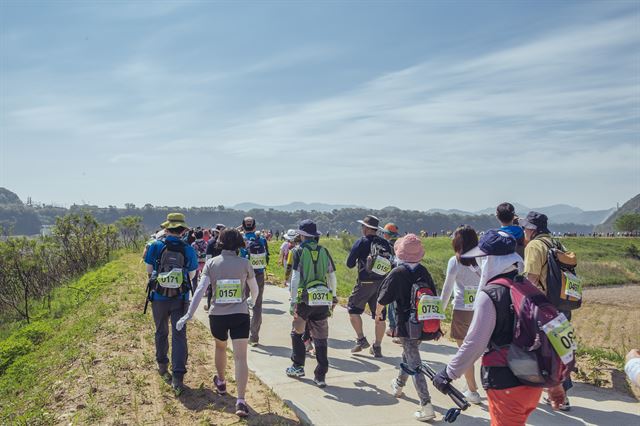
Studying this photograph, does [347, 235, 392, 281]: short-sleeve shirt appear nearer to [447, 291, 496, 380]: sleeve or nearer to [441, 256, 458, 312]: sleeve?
[441, 256, 458, 312]: sleeve

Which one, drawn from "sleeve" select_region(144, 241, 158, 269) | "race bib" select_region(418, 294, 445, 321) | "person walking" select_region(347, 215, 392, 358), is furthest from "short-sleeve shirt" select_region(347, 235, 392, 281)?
"sleeve" select_region(144, 241, 158, 269)

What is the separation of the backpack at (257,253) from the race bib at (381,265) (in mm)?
2905

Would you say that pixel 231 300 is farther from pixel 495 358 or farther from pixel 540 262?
pixel 540 262

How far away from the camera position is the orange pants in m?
3.35

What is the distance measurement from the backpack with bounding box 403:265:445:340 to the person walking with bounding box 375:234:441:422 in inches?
2.3

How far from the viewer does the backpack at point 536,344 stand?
3.12 metres

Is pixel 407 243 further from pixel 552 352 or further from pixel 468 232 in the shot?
pixel 552 352

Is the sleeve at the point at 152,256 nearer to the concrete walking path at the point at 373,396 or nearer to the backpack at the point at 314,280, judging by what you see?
the backpack at the point at 314,280

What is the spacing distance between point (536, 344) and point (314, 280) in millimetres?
3734

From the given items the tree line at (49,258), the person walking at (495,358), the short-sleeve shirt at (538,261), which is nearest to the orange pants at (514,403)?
the person walking at (495,358)

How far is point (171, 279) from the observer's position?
6.28 m

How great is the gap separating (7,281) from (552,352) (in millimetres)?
21512

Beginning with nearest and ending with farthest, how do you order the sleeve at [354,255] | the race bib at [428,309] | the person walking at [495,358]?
the person walking at [495,358] < the race bib at [428,309] < the sleeve at [354,255]

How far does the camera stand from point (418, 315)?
529cm
